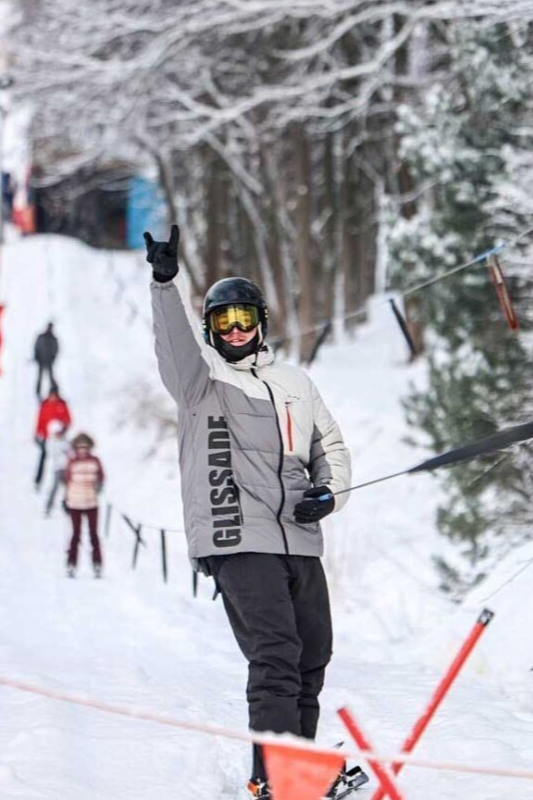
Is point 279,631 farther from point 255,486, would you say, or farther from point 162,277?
point 162,277

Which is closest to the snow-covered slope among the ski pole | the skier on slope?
the skier on slope

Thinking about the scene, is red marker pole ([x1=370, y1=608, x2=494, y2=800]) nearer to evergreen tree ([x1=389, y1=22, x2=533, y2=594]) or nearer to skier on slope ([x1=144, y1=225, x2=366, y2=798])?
skier on slope ([x1=144, y1=225, x2=366, y2=798])

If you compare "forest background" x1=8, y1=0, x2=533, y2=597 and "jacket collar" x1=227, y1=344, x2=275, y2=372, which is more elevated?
"forest background" x1=8, y1=0, x2=533, y2=597

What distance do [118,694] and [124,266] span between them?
31210 mm

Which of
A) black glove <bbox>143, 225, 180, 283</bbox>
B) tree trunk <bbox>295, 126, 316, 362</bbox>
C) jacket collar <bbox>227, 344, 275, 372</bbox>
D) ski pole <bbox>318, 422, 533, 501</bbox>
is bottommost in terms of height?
ski pole <bbox>318, 422, 533, 501</bbox>

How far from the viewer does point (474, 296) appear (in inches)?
446

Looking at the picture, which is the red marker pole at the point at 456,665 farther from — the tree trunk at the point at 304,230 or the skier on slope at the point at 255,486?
the tree trunk at the point at 304,230

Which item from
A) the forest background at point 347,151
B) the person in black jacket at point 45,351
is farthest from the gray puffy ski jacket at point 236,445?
the person in black jacket at point 45,351

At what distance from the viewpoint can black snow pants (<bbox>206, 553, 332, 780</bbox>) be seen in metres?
4.20

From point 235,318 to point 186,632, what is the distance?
471cm

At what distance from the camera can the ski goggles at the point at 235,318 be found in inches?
177

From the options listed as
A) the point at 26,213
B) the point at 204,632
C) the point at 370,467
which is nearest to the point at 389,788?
the point at 204,632

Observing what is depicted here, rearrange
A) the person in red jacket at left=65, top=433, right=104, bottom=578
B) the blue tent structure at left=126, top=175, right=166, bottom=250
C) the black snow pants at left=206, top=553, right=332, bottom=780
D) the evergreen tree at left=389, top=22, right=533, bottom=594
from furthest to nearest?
the blue tent structure at left=126, top=175, right=166, bottom=250 → the person in red jacket at left=65, top=433, right=104, bottom=578 → the evergreen tree at left=389, top=22, right=533, bottom=594 → the black snow pants at left=206, top=553, right=332, bottom=780

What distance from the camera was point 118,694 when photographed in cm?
598
